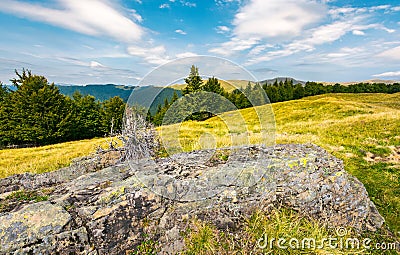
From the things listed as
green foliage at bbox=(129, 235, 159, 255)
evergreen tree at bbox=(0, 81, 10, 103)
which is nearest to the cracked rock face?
green foliage at bbox=(129, 235, 159, 255)

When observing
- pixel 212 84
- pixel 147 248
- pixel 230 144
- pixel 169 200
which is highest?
pixel 212 84

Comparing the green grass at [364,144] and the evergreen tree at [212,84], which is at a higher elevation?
the evergreen tree at [212,84]

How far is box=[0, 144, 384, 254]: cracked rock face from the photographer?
4117 mm

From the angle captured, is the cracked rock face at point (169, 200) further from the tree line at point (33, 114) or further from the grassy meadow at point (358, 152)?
the tree line at point (33, 114)

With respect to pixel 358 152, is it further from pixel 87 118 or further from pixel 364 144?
pixel 87 118

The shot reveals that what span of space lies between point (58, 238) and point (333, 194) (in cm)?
610

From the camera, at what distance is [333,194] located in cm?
573

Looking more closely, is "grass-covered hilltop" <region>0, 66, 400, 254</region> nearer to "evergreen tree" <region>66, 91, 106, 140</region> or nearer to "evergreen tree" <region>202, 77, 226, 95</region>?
"evergreen tree" <region>202, 77, 226, 95</region>

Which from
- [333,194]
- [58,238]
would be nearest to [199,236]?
[58,238]

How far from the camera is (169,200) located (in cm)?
521

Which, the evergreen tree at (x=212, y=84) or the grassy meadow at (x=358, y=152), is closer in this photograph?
the evergreen tree at (x=212, y=84)

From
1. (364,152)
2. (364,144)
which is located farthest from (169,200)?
(364,144)

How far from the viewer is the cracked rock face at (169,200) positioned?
13.5 feet

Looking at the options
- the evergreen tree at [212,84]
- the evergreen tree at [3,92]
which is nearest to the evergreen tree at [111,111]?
the evergreen tree at [3,92]
